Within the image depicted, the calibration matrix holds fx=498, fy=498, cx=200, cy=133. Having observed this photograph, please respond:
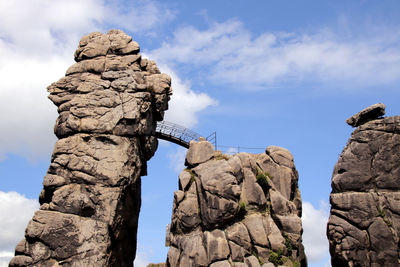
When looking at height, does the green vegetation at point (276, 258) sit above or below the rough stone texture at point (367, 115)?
below

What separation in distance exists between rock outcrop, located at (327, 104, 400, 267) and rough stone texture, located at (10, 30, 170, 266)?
16.9 m

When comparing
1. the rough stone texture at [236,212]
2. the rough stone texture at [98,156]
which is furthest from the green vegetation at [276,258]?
the rough stone texture at [98,156]

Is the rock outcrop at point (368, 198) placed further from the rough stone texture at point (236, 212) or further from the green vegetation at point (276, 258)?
the rough stone texture at point (236, 212)

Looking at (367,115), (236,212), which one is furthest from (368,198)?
(236,212)

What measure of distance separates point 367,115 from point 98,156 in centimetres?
2217

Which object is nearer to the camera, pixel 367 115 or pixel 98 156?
pixel 367 115

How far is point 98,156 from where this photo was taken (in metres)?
41.5

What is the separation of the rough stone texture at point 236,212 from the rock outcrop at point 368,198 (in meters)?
4.76

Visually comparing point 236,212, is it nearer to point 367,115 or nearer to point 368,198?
point 368,198

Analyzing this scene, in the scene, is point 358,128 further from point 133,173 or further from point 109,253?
point 109,253

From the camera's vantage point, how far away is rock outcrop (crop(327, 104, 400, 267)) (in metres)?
35.7

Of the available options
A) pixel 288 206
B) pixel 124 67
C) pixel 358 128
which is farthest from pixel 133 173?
pixel 358 128

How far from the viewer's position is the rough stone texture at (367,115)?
129 ft

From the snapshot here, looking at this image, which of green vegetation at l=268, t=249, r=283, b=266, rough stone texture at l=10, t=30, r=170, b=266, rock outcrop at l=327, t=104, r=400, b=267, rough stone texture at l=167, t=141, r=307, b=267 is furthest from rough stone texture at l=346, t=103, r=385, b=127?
rough stone texture at l=10, t=30, r=170, b=266
